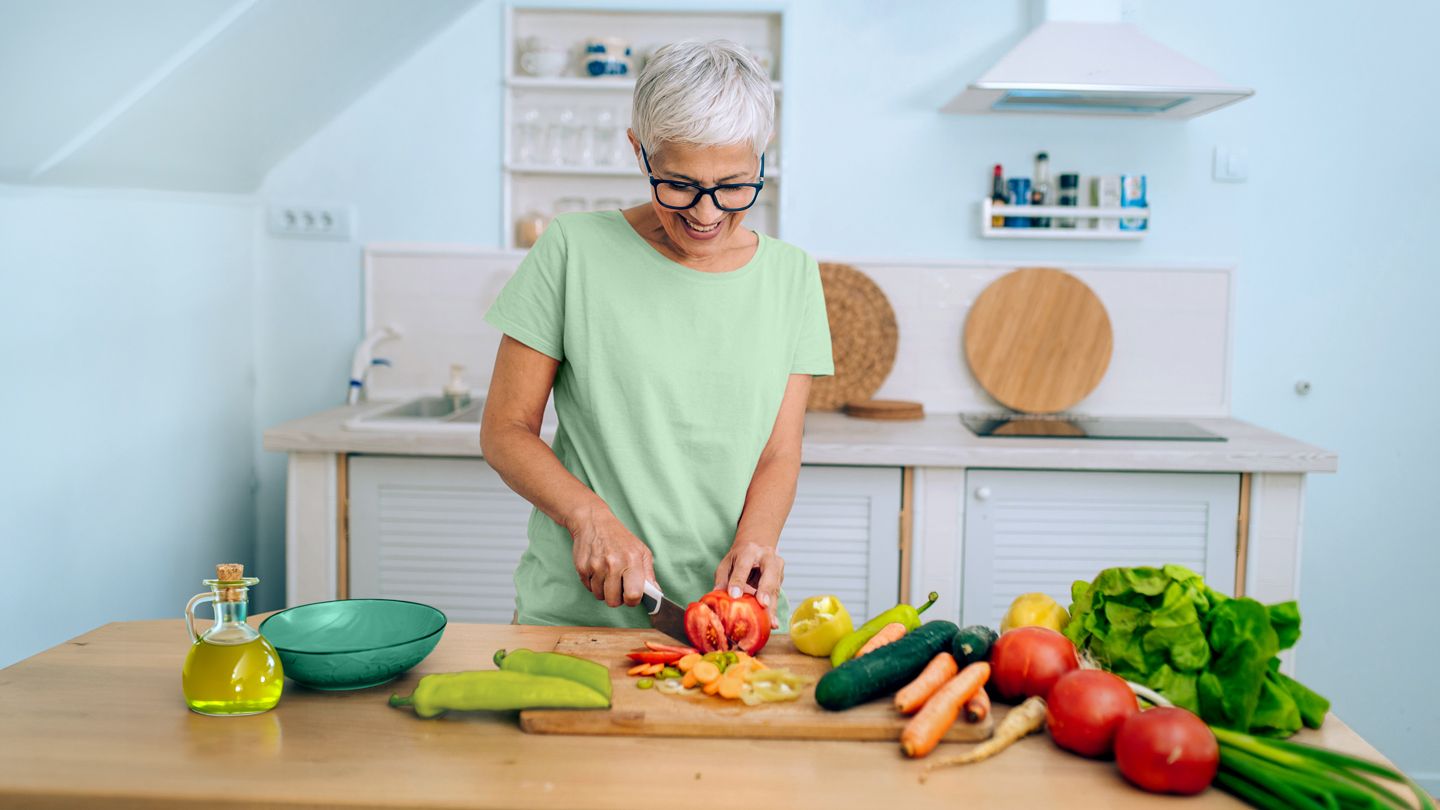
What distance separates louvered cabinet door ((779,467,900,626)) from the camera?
2.59 m

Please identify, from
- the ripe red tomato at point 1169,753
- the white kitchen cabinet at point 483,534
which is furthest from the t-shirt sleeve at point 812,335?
the white kitchen cabinet at point 483,534

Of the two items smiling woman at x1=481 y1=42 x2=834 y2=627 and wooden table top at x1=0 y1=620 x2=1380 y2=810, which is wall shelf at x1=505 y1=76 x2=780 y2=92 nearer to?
smiling woman at x1=481 y1=42 x2=834 y2=627

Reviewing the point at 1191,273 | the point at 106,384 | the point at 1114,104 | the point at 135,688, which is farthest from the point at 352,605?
the point at 1191,273

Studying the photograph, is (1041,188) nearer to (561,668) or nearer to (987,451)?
(987,451)

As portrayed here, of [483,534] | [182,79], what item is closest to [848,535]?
[483,534]

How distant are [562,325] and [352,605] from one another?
45 cm

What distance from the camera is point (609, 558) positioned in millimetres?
1362

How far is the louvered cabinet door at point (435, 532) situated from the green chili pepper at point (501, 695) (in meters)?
1.49

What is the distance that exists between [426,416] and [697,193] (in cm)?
191

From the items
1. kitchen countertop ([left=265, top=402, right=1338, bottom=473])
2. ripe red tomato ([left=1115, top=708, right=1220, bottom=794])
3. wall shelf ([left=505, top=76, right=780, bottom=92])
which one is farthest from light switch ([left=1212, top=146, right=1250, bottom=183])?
ripe red tomato ([left=1115, top=708, right=1220, bottom=794])

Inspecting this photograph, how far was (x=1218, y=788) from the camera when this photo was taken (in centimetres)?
102

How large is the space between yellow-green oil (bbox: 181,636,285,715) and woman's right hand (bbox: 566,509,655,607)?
38 centimetres

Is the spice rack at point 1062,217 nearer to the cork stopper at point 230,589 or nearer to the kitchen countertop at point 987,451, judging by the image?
the kitchen countertop at point 987,451

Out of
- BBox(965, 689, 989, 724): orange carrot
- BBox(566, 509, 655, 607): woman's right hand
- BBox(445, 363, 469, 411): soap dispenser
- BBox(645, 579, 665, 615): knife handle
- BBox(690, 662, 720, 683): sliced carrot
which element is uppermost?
BBox(445, 363, 469, 411): soap dispenser
